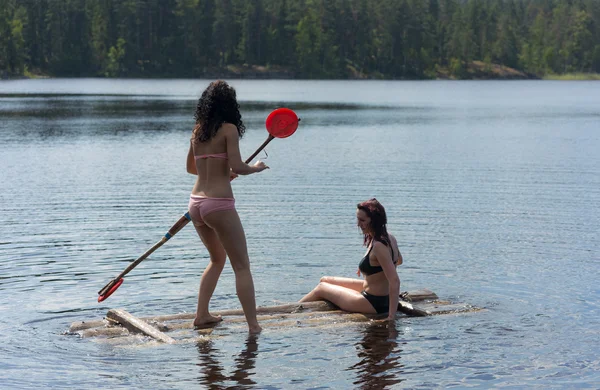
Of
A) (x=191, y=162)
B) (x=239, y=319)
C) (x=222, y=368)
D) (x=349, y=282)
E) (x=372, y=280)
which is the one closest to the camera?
(x=222, y=368)

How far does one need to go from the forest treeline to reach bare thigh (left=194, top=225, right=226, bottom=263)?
14108 cm

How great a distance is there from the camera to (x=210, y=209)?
9.59 metres

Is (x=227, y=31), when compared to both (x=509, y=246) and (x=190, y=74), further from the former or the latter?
(x=509, y=246)

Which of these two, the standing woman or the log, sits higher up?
the standing woman

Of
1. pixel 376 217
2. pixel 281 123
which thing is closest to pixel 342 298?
pixel 376 217

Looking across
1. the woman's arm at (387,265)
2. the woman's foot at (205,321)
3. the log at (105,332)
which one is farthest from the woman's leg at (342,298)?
the log at (105,332)

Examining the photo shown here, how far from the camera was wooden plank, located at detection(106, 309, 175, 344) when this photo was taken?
983 centimetres

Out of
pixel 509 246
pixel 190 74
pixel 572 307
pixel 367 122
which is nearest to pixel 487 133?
pixel 367 122

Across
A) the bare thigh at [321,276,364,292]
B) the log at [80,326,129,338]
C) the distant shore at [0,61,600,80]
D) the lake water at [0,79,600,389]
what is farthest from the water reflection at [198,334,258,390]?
the distant shore at [0,61,600,80]

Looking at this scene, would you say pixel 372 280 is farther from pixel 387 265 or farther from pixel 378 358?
pixel 378 358

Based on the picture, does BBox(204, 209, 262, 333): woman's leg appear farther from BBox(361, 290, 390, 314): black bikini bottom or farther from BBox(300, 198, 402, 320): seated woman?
BBox(361, 290, 390, 314): black bikini bottom

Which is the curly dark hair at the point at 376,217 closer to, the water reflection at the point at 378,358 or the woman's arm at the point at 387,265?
the woman's arm at the point at 387,265

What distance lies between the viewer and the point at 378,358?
961 centimetres

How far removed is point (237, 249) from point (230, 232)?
0.76 feet
